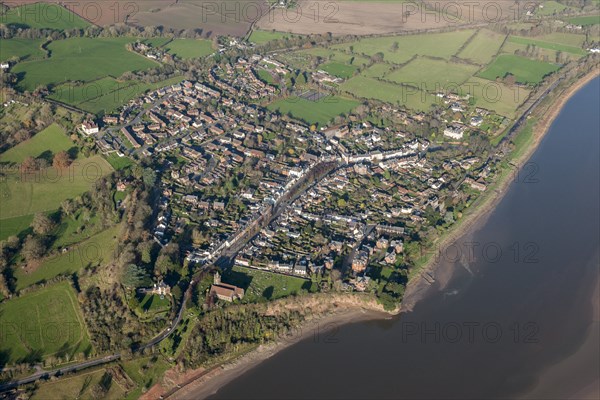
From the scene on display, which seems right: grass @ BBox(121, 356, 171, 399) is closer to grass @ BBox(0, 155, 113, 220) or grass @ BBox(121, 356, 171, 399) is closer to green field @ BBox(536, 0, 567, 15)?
grass @ BBox(0, 155, 113, 220)

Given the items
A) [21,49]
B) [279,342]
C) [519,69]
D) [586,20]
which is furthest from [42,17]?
[586,20]

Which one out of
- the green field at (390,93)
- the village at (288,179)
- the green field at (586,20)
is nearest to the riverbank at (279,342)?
the village at (288,179)

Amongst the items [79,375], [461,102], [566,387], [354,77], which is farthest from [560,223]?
[79,375]

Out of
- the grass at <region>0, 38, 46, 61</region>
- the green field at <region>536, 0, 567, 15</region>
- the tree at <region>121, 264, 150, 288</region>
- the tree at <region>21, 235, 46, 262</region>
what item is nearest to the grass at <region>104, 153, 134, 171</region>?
the tree at <region>21, 235, 46, 262</region>

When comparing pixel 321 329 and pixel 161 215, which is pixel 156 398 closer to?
pixel 321 329

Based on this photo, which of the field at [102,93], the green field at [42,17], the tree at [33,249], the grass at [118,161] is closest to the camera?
the tree at [33,249]

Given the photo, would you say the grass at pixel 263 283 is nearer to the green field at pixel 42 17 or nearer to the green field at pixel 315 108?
the green field at pixel 315 108
